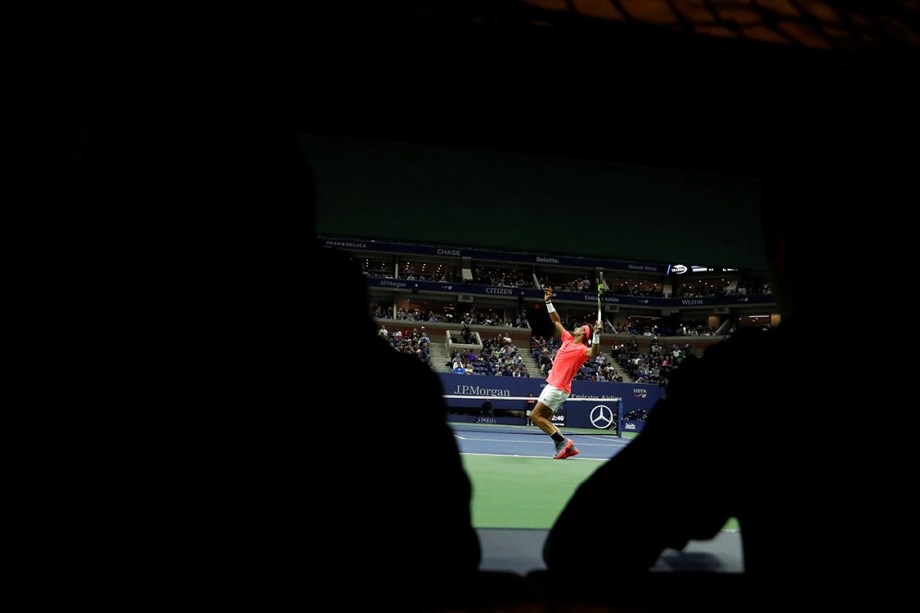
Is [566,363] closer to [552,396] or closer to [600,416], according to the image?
[552,396]

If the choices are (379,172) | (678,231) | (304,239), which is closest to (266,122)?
(304,239)

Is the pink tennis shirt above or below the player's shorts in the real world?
above

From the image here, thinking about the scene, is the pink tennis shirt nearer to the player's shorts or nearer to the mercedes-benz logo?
the player's shorts

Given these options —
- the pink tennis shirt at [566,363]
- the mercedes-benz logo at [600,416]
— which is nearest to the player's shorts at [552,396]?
the pink tennis shirt at [566,363]

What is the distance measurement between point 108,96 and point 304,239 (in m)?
0.99


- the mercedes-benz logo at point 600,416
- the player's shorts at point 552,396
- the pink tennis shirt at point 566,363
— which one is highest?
the pink tennis shirt at point 566,363

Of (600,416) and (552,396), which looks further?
(600,416)

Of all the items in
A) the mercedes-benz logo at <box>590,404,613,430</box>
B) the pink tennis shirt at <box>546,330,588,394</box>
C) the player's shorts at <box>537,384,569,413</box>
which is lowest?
the mercedes-benz logo at <box>590,404,613,430</box>

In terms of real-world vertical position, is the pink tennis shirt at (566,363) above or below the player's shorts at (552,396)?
above

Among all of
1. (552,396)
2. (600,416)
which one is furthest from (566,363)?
(600,416)

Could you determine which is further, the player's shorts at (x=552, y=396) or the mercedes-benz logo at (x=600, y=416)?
the mercedes-benz logo at (x=600, y=416)

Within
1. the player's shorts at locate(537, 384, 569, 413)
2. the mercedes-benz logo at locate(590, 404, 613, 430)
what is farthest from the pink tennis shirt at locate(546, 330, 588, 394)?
the mercedes-benz logo at locate(590, 404, 613, 430)

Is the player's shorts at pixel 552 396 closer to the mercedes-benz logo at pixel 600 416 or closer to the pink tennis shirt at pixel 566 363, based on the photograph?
the pink tennis shirt at pixel 566 363

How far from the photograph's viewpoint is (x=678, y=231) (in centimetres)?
263
